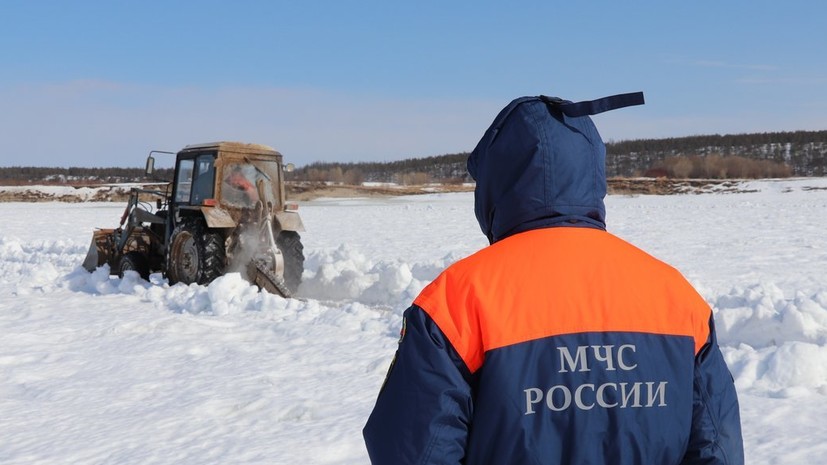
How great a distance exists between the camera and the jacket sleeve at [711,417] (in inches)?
61.7

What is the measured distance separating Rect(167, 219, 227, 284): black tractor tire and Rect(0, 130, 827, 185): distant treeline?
48363mm

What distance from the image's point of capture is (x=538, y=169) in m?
1.53

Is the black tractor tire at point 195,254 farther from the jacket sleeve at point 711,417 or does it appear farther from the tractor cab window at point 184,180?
the jacket sleeve at point 711,417

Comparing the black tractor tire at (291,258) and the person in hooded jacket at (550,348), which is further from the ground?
the person in hooded jacket at (550,348)

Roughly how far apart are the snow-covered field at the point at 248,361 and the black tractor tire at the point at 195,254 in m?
0.37

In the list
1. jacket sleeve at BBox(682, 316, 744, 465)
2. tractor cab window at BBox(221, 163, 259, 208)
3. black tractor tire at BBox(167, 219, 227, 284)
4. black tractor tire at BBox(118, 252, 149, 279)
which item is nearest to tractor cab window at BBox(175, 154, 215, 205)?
tractor cab window at BBox(221, 163, 259, 208)

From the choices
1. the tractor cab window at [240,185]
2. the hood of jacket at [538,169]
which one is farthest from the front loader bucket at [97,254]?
the hood of jacket at [538,169]

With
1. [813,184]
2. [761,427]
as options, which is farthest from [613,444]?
[813,184]

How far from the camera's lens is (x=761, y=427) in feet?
13.3

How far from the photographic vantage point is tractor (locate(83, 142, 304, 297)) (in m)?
9.02

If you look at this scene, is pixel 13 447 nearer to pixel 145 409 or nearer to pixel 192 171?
pixel 145 409

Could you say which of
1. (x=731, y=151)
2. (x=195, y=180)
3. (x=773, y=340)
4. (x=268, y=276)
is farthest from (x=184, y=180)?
(x=731, y=151)

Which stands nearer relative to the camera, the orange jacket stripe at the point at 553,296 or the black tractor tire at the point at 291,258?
the orange jacket stripe at the point at 553,296

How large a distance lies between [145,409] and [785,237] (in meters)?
13.2
